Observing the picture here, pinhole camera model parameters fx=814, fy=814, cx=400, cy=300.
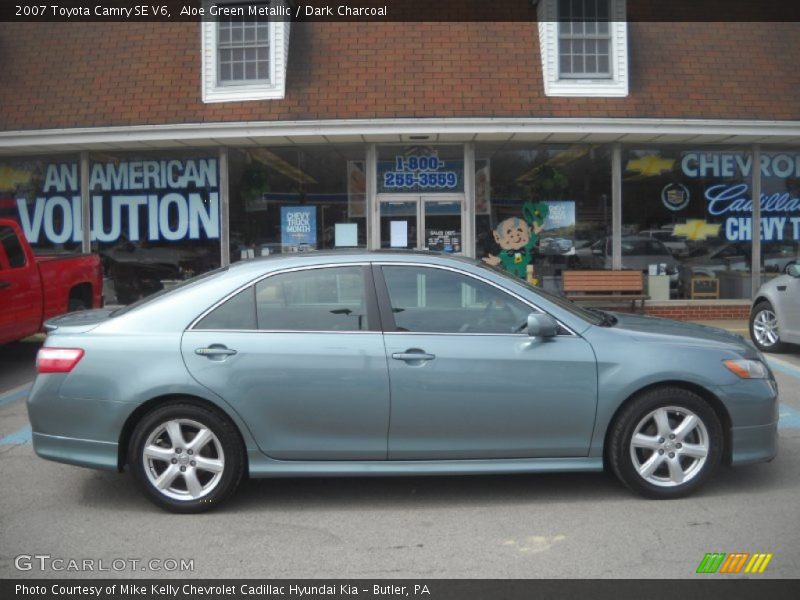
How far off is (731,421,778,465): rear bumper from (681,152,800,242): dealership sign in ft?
31.2

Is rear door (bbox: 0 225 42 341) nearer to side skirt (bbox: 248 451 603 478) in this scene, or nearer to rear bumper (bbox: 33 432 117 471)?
rear bumper (bbox: 33 432 117 471)

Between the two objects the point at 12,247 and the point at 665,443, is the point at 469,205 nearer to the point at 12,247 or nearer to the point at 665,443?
the point at 12,247

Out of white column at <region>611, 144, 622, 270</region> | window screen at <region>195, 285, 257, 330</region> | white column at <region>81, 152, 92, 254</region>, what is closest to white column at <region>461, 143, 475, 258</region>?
white column at <region>611, 144, 622, 270</region>

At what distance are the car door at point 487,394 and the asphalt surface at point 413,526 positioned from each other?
422mm

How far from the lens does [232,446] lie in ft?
16.2

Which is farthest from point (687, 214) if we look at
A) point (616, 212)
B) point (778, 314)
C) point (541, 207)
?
point (778, 314)

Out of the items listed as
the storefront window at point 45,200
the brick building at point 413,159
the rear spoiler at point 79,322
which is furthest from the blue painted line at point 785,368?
the storefront window at point 45,200

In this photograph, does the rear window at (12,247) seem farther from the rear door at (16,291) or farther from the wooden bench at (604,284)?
the wooden bench at (604,284)

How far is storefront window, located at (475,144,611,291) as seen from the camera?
13.8m

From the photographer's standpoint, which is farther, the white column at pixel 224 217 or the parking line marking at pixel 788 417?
the white column at pixel 224 217

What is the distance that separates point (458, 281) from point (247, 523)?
6.51ft

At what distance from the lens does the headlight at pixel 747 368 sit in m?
5.17

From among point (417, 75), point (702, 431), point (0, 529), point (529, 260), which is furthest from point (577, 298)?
A: point (0, 529)

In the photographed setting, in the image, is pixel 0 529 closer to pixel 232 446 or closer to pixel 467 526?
pixel 232 446
